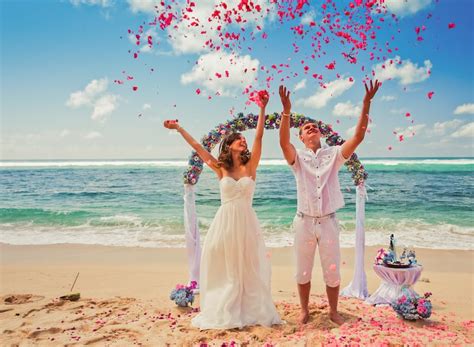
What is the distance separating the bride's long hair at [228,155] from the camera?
5.11 meters

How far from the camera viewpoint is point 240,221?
5.09 metres

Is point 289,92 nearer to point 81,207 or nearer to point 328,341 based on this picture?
point 328,341

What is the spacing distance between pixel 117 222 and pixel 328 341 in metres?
13.0

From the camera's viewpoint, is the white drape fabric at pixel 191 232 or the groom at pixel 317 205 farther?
the white drape fabric at pixel 191 232

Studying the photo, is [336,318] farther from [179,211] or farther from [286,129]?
[179,211]

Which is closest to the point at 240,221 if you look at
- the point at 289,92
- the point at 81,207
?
the point at 289,92

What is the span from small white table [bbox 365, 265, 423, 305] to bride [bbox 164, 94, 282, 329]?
204cm

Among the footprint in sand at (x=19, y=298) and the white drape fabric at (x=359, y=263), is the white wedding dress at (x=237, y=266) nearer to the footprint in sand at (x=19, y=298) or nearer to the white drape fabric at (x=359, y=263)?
the white drape fabric at (x=359, y=263)

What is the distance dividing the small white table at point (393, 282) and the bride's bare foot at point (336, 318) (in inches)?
47.1

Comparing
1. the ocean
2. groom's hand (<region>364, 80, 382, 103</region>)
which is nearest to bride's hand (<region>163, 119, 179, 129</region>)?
groom's hand (<region>364, 80, 382, 103</region>)

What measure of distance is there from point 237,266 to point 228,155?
4.74 ft

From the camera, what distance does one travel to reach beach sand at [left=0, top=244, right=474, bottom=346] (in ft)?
15.4

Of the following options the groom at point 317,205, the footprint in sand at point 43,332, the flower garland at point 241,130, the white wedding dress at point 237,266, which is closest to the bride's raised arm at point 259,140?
the white wedding dress at point 237,266

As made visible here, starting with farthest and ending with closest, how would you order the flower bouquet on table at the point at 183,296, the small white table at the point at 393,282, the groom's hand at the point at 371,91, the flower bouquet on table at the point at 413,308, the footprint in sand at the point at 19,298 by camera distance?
the footprint in sand at the point at 19,298 < the flower bouquet on table at the point at 183,296 < the small white table at the point at 393,282 < the flower bouquet on table at the point at 413,308 < the groom's hand at the point at 371,91
